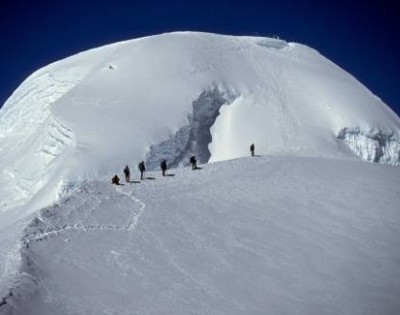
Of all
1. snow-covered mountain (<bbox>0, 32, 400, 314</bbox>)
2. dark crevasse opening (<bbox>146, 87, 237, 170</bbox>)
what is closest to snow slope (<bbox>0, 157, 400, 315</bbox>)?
snow-covered mountain (<bbox>0, 32, 400, 314</bbox>)

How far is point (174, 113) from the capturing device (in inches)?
1768

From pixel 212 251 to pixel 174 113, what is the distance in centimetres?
2861

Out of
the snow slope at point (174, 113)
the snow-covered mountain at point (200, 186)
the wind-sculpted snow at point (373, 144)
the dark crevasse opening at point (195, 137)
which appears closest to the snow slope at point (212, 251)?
the snow-covered mountain at point (200, 186)

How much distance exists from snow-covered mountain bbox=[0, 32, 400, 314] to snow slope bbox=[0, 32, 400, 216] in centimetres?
18

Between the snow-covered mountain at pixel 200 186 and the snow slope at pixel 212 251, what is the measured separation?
0.07 metres

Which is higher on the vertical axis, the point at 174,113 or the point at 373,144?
the point at 174,113

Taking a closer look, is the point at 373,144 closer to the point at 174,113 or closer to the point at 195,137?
the point at 195,137

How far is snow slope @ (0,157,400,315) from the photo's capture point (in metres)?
14.1

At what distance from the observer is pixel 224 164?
30.3m

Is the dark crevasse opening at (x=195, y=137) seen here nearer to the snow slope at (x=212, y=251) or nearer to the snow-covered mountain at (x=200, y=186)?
the snow-covered mountain at (x=200, y=186)

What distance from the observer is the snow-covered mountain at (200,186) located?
583 inches

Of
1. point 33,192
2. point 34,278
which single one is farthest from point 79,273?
point 33,192

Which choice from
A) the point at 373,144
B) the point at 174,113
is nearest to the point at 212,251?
the point at 174,113

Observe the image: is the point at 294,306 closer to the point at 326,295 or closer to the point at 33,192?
the point at 326,295
